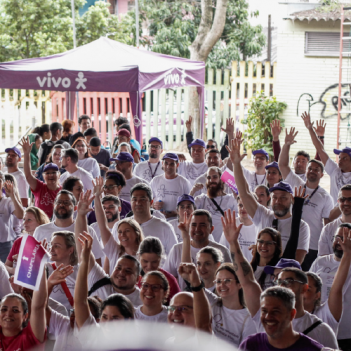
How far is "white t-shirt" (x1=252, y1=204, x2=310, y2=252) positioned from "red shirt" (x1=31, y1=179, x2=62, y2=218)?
2562 millimetres

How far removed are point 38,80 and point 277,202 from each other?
5.21m

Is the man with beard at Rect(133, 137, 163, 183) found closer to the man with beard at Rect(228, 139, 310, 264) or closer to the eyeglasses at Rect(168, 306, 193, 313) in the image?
the man with beard at Rect(228, 139, 310, 264)

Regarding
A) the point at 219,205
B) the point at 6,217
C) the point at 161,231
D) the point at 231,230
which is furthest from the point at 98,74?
the point at 231,230

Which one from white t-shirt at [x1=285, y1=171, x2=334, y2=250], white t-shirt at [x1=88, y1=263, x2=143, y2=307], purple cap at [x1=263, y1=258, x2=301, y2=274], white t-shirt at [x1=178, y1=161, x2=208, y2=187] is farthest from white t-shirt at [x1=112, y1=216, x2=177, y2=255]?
white t-shirt at [x1=178, y1=161, x2=208, y2=187]

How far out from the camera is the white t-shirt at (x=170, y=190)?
716cm

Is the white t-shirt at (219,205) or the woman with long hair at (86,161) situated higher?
the woman with long hair at (86,161)

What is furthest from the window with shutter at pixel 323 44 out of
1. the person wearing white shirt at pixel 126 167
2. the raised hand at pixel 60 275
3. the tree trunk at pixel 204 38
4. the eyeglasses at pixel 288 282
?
the raised hand at pixel 60 275

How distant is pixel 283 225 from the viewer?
5445 mm

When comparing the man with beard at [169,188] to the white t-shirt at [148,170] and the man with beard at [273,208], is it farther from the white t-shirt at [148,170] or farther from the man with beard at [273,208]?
the man with beard at [273,208]

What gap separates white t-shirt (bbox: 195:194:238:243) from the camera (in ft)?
21.1

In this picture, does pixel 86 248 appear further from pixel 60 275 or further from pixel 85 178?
pixel 85 178

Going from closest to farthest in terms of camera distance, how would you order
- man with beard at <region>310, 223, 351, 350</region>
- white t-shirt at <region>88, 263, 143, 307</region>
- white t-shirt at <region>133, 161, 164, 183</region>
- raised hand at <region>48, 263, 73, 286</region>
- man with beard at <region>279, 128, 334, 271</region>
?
raised hand at <region>48, 263, 73, 286</region>
white t-shirt at <region>88, 263, 143, 307</region>
man with beard at <region>310, 223, 351, 350</region>
man with beard at <region>279, 128, 334, 271</region>
white t-shirt at <region>133, 161, 164, 183</region>

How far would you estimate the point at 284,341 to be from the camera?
11.0ft

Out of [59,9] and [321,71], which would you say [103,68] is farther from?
[59,9]
